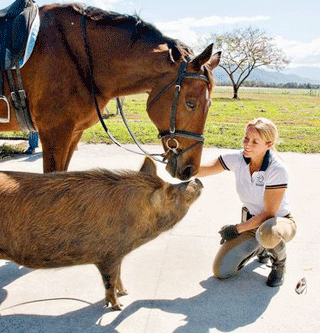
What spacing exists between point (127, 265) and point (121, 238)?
1053mm

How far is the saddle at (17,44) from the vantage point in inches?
129

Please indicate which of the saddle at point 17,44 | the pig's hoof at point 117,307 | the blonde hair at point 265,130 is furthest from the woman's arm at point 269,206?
the saddle at point 17,44

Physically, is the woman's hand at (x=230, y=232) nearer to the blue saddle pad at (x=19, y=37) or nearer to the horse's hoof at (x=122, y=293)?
the horse's hoof at (x=122, y=293)

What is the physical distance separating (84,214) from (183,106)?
113 centimetres

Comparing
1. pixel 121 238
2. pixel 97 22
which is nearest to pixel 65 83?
pixel 97 22

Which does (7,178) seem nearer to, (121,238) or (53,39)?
(121,238)

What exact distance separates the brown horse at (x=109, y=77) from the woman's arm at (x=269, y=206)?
1.96 ft

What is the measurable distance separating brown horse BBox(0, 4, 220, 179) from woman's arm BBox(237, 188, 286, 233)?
1.96 ft

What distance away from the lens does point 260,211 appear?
12.1ft

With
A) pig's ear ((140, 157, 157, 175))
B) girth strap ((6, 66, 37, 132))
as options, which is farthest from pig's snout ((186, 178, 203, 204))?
girth strap ((6, 66, 37, 132))

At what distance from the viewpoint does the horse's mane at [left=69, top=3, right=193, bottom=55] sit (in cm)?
350

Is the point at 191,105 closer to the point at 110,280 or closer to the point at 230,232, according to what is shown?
the point at 230,232

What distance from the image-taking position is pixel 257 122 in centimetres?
354

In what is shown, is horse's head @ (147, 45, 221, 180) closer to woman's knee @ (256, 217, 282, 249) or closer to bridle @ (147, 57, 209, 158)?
bridle @ (147, 57, 209, 158)
